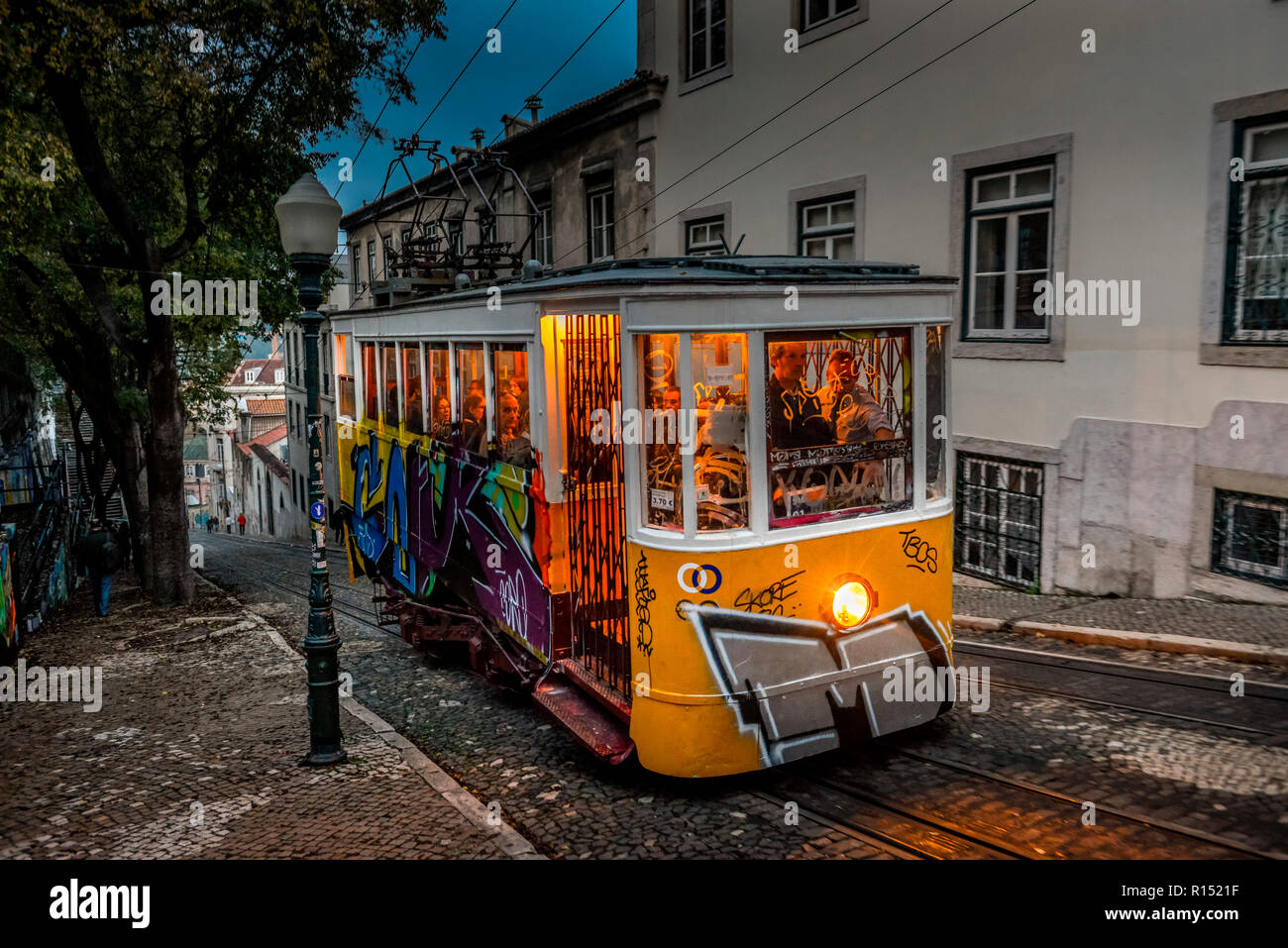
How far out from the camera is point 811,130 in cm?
1267

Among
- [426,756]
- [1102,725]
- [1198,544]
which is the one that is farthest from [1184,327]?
[426,756]

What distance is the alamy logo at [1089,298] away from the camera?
30.0 feet

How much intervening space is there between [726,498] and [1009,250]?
643 cm

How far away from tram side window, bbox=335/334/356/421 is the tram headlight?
26.0 ft

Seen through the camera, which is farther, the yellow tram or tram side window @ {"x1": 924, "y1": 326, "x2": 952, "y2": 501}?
tram side window @ {"x1": 924, "y1": 326, "x2": 952, "y2": 501}

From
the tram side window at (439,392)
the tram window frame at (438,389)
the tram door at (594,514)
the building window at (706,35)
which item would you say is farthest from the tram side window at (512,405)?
the building window at (706,35)

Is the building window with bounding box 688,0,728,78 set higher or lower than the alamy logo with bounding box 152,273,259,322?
higher

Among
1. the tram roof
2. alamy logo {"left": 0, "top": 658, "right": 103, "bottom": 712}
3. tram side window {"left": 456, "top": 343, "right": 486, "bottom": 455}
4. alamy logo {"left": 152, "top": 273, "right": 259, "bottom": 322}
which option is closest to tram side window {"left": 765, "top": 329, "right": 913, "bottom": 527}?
the tram roof

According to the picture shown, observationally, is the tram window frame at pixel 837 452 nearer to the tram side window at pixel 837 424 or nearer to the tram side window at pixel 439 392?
the tram side window at pixel 837 424

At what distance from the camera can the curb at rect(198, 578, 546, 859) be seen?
527 cm

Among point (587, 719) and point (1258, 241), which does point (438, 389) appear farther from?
point (1258, 241)

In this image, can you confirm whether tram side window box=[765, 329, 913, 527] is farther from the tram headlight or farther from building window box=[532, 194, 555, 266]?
building window box=[532, 194, 555, 266]

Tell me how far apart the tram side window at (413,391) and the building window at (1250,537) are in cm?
726

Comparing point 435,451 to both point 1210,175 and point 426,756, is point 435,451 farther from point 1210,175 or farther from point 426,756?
point 1210,175
